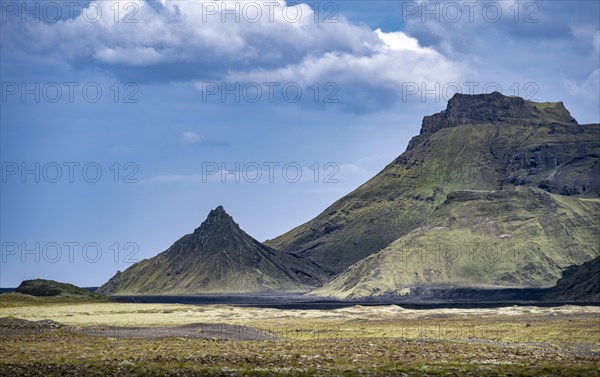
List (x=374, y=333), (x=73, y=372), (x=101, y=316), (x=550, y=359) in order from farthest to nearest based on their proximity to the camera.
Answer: (x=101, y=316) < (x=374, y=333) < (x=550, y=359) < (x=73, y=372)

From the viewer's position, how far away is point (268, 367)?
206ft

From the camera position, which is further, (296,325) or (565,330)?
(296,325)

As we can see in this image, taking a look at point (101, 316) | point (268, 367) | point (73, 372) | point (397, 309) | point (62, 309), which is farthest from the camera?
point (397, 309)

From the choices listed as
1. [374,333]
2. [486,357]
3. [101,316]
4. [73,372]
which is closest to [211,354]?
[73,372]

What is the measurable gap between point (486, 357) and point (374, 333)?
39.5 metres

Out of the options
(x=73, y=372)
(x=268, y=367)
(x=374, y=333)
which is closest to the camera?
(x=73, y=372)

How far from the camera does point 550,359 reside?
232ft

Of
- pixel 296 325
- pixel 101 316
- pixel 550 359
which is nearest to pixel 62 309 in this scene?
pixel 101 316

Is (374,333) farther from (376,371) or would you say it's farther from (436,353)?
(376,371)

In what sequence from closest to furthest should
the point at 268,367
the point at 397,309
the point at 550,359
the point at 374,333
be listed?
1. the point at 268,367
2. the point at 550,359
3. the point at 374,333
4. the point at 397,309

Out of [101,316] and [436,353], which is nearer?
[436,353]

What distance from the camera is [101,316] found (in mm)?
146500

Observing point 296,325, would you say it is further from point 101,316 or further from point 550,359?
point 550,359

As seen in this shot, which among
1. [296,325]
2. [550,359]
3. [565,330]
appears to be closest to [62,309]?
[296,325]
